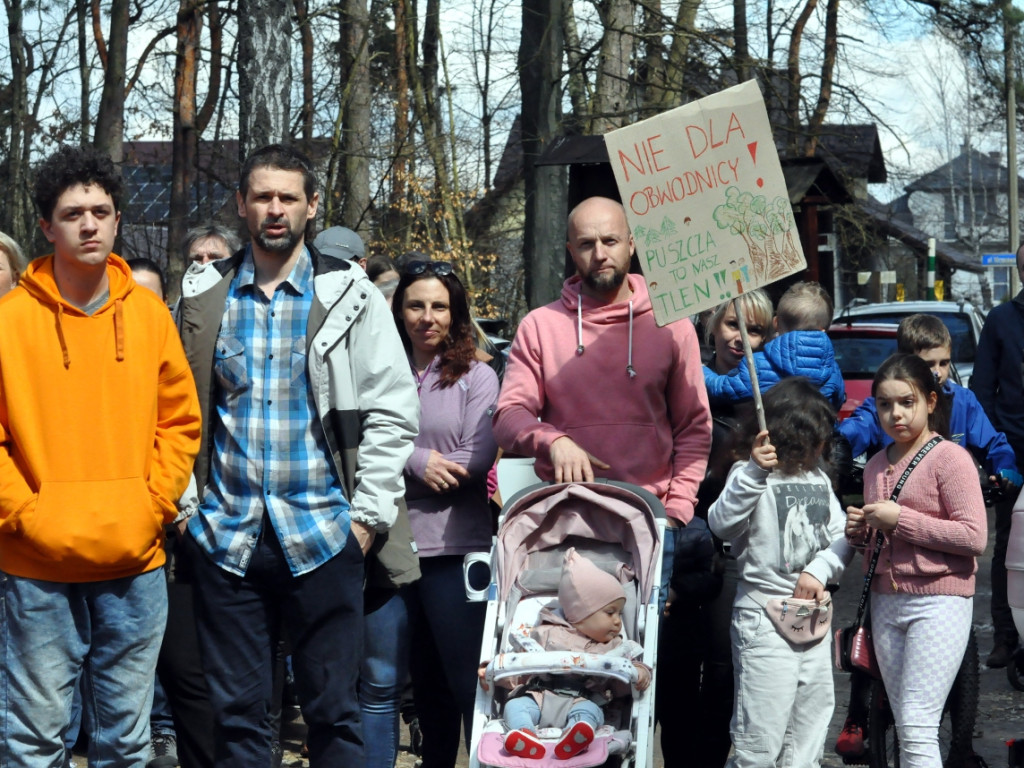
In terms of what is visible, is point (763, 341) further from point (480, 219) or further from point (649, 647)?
point (480, 219)

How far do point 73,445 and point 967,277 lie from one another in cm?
7909

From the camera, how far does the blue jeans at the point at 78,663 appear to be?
3.99 m

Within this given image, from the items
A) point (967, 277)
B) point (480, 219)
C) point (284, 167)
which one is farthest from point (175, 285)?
point (967, 277)

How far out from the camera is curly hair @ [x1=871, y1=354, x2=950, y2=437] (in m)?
5.02

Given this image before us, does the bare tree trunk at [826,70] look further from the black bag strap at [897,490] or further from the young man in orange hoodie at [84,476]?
the young man in orange hoodie at [84,476]

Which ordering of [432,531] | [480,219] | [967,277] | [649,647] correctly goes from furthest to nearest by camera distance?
[967,277], [480,219], [432,531], [649,647]

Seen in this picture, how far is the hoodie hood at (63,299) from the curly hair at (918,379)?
2650 millimetres

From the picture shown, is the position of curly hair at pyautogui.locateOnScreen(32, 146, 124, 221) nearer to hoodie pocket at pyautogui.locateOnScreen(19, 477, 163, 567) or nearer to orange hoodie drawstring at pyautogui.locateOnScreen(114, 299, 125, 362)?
orange hoodie drawstring at pyautogui.locateOnScreen(114, 299, 125, 362)

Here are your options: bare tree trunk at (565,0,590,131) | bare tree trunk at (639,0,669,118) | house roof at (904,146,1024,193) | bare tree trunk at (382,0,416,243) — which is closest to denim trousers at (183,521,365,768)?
bare tree trunk at (639,0,669,118)

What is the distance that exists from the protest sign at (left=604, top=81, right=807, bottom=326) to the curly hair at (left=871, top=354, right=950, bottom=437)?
0.60 meters

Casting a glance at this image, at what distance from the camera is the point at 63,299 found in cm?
411

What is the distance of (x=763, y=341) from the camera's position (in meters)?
6.01

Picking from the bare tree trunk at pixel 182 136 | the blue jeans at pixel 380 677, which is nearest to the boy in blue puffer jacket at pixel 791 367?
the blue jeans at pixel 380 677

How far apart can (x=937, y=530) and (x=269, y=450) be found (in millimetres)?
2316
